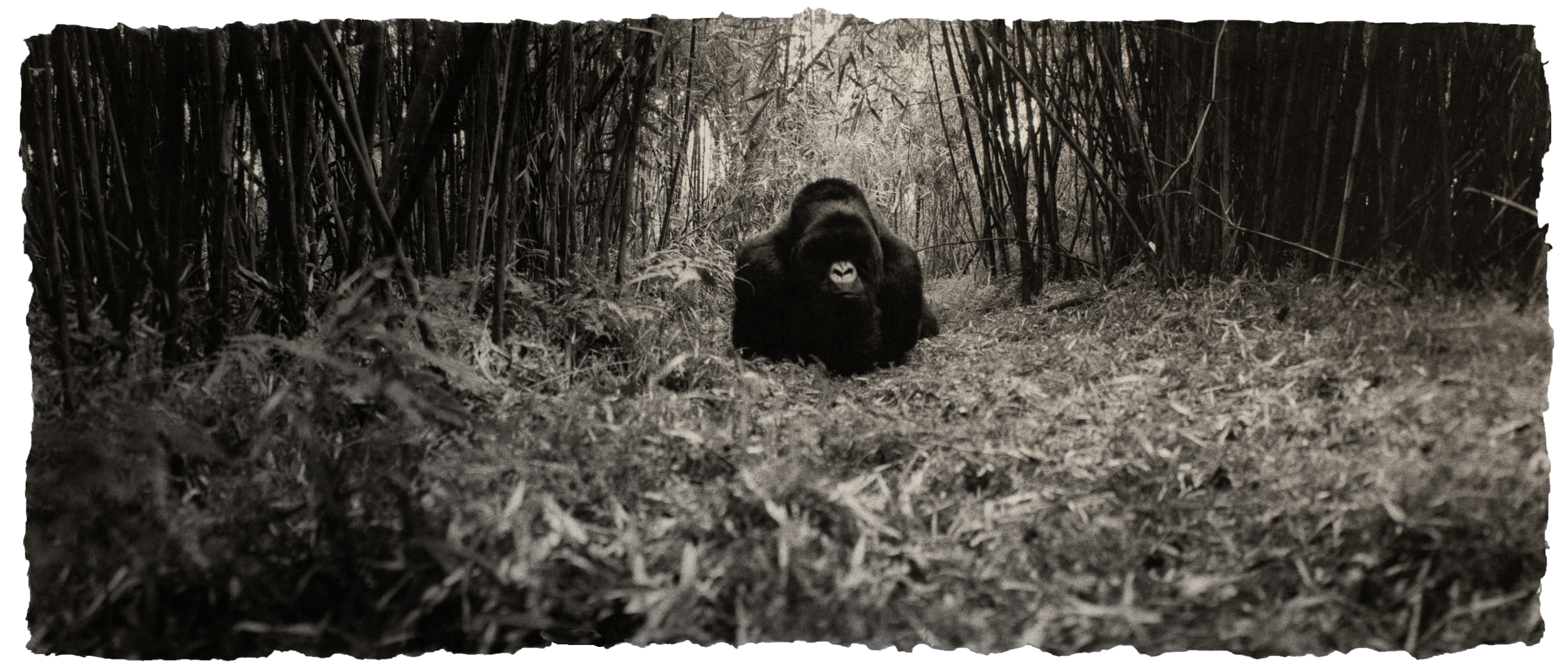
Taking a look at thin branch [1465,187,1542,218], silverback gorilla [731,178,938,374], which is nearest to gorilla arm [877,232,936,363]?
silverback gorilla [731,178,938,374]

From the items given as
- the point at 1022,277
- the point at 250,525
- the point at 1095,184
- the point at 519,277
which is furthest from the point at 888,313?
the point at 250,525

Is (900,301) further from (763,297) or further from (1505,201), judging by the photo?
(1505,201)

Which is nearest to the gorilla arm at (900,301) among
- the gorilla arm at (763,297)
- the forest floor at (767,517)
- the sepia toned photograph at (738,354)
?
the sepia toned photograph at (738,354)

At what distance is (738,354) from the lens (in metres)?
2.77

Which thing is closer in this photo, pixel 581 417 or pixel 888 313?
pixel 581 417

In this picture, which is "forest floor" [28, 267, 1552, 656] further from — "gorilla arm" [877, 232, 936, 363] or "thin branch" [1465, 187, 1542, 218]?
"gorilla arm" [877, 232, 936, 363]

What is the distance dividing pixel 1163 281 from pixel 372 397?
7.24ft

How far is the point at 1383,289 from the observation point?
2562mm

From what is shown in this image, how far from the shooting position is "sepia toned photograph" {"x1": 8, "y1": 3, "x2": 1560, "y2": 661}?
2127 millimetres

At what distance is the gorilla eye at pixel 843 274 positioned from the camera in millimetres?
3105

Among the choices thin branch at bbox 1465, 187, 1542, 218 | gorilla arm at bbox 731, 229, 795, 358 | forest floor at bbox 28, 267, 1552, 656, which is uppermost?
thin branch at bbox 1465, 187, 1542, 218

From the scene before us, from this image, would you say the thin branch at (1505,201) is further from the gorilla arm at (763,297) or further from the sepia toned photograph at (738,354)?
the gorilla arm at (763,297)

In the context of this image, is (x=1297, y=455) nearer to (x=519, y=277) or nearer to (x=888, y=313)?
(x=888, y=313)

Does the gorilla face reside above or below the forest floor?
above
